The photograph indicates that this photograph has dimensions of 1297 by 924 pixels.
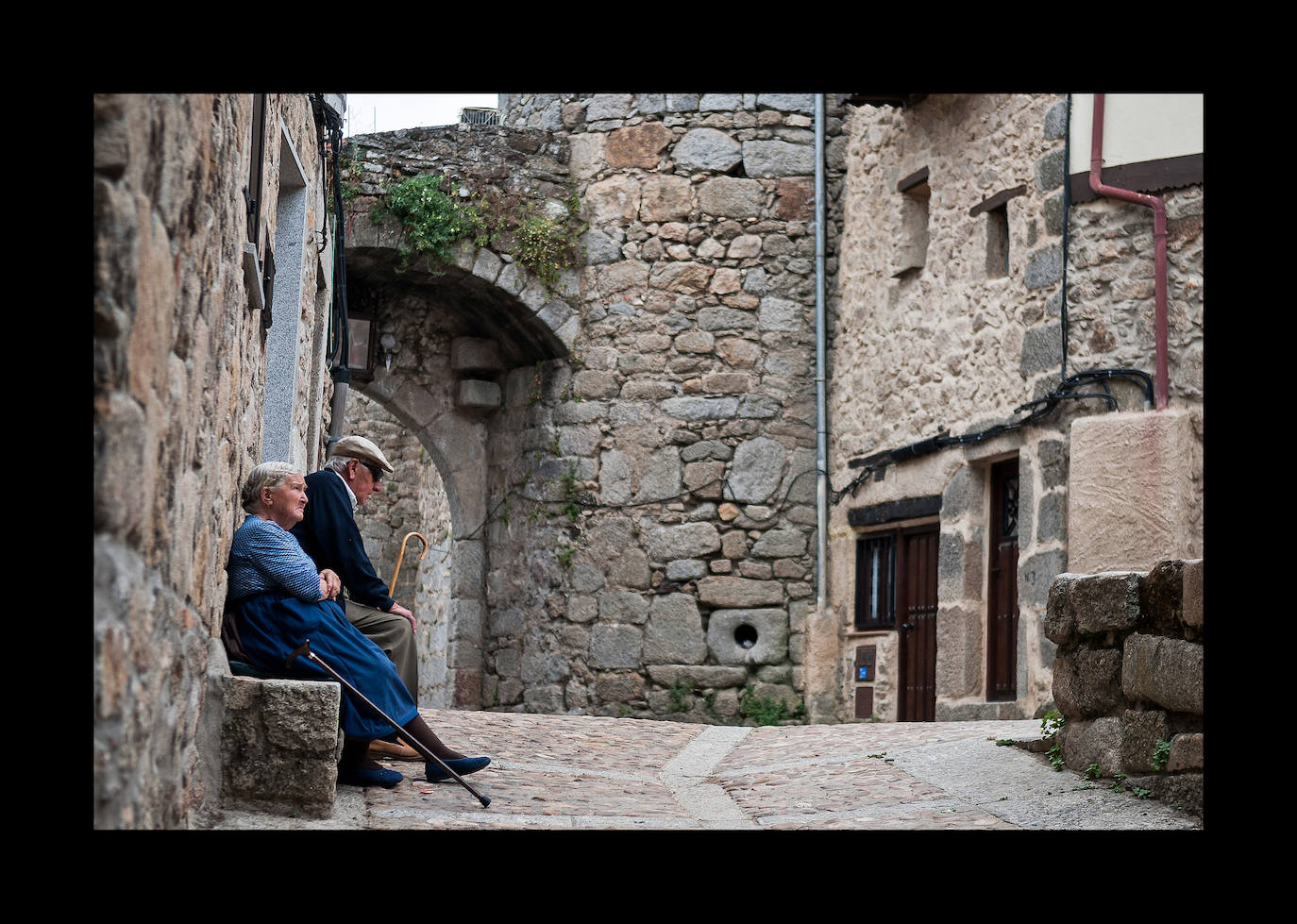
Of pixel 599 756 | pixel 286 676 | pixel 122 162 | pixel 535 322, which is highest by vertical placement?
pixel 535 322

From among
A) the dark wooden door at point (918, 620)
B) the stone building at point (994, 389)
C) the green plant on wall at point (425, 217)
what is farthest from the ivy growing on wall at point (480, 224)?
the dark wooden door at point (918, 620)

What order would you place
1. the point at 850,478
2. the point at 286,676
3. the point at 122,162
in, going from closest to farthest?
the point at 122,162, the point at 286,676, the point at 850,478

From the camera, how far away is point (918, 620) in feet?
28.8

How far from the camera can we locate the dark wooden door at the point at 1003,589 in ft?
25.9

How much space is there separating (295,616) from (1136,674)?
8.70 ft

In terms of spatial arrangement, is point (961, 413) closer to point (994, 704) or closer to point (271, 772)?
point (994, 704)

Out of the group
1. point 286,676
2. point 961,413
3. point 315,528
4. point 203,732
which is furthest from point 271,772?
point 961,413

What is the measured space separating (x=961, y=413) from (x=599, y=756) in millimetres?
Result: 3321

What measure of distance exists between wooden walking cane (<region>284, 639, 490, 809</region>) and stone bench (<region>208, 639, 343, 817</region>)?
36cm

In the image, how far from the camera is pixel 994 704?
306 inches

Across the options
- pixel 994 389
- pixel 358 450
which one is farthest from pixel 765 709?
pixel 358 450

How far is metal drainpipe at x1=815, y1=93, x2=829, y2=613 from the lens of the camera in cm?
967

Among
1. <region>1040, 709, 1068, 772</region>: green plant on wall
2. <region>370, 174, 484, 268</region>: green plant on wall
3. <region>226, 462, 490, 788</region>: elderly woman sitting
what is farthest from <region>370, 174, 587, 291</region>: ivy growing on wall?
<region>226, 462, 490, 788</region>: elderly woman sitting

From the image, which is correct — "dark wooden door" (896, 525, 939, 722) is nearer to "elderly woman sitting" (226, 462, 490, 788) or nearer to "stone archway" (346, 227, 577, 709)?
"stone archway" (346, 227, 577, 709)
